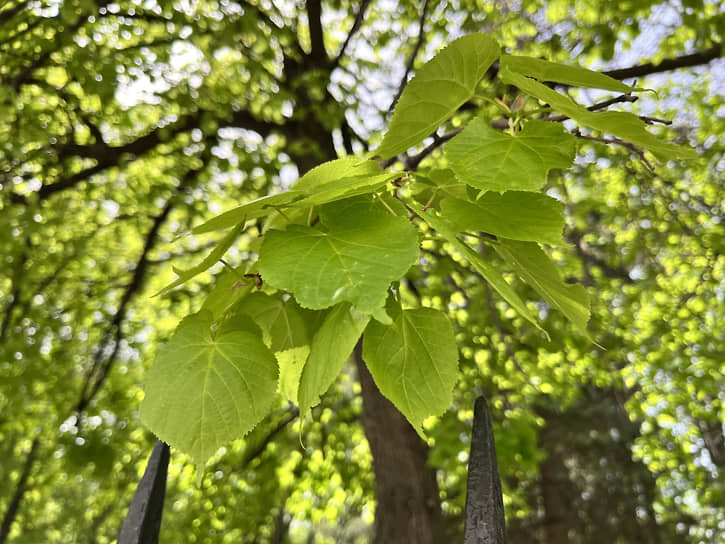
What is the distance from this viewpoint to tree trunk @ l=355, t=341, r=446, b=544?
2.68 metres

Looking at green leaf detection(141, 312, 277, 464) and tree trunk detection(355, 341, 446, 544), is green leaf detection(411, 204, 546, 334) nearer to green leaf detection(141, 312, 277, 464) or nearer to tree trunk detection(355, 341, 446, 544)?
green leaf detection(141, 312, 277, 464)

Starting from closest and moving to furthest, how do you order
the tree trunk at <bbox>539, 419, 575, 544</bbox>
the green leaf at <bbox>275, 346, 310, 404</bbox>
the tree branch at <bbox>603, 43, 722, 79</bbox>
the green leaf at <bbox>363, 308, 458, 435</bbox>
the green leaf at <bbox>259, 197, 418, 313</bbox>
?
the green leaf at <bbox>259, 197, 418, 313</bbox> < the green leaf at <bbox>363, 308, 458, 435</bbox> < the green leaf at <bbox>275, 346, 310, 404</bbox> < the tree branch at <bbox>603, 43, 722, 79</bbox> < the tree trunk at <bbox>539, 419, 575, 544</bbox>

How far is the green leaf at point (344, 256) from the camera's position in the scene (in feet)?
1.42

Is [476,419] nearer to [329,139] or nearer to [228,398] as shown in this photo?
[228,398]

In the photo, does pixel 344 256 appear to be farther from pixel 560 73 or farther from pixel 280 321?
pixel 560 73

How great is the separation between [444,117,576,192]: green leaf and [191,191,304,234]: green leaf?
0.16m

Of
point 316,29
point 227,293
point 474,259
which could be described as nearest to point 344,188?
point 474,259

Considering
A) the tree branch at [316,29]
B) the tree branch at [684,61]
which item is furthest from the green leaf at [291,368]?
the tree branch at [316,29]

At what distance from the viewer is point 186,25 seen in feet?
9.68

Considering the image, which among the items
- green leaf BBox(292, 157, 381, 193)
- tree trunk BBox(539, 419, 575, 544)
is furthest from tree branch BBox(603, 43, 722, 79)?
tree trunk BBox(539, 419, 575, 544)

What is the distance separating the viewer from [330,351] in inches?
19.9

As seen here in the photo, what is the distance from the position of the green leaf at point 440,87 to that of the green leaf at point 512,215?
0.36 feet

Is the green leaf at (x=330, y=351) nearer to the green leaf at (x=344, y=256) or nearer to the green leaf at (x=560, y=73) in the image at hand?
the green leaf at (x=344, y=256)

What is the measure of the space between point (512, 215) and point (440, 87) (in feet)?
0.54
